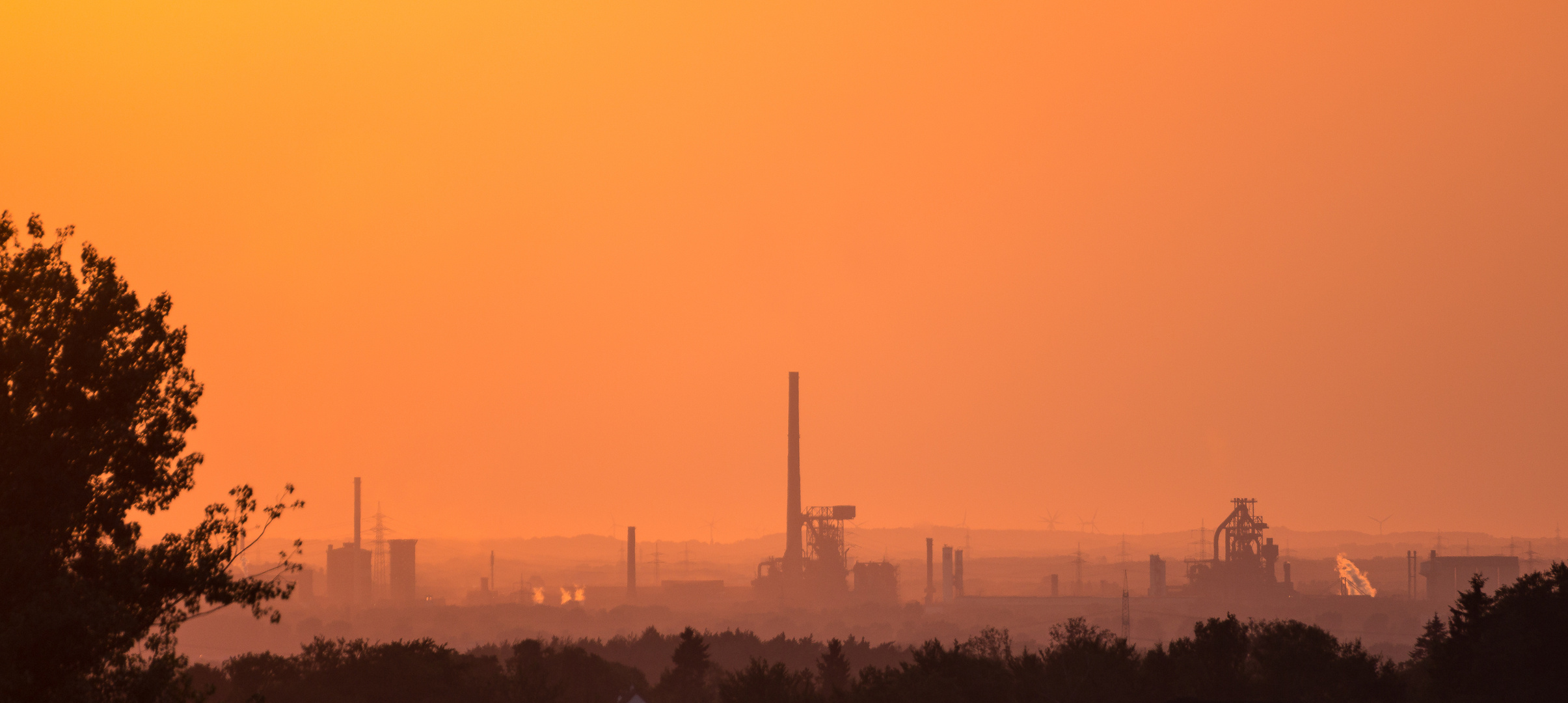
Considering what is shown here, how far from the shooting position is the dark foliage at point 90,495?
30.1 meters

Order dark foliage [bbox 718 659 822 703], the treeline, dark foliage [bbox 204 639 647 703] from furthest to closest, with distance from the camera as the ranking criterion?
dark foliage [bbox 718 659 822 703] < dark foliage [bbox 204 639 647 703] < the treeline

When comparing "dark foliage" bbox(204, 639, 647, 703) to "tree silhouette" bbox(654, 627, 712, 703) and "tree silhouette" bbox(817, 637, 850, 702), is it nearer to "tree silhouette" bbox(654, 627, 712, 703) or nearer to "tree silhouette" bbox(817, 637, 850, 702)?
"tree silhouette" bbox(654, 627, 712, 703)

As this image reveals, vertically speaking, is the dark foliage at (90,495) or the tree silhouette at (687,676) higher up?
the dark foliage at (90,495)

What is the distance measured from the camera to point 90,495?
106ft

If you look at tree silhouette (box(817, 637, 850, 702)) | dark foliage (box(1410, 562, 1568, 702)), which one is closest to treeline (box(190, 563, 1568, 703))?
dark foliage (box(1410, 562, 1568, 702))

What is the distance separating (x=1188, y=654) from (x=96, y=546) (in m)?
71.4

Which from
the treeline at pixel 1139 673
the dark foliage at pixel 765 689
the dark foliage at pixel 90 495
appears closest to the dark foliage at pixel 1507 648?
the treeline at pixel 1139 673

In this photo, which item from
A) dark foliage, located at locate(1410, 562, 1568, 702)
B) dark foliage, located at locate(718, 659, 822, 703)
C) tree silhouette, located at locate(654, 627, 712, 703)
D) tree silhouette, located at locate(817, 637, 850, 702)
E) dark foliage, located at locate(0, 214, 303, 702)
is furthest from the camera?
tree silhouette, located at locate(817, 637, 850, 702)

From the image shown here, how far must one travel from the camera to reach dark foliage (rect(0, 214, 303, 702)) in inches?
1186

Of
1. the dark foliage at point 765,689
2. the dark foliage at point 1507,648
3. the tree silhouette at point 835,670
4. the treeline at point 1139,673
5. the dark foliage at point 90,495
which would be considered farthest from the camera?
the tree silhouette at point 835,670

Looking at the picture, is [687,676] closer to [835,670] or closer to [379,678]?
[835,670]

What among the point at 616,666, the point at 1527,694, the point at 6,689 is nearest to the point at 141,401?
the point at 6,689

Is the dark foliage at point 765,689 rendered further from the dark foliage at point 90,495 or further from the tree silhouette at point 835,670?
the dark foliage at point 90,495

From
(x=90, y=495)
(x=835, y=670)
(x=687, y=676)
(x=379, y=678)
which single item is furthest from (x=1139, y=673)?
(x=90, y=495)
